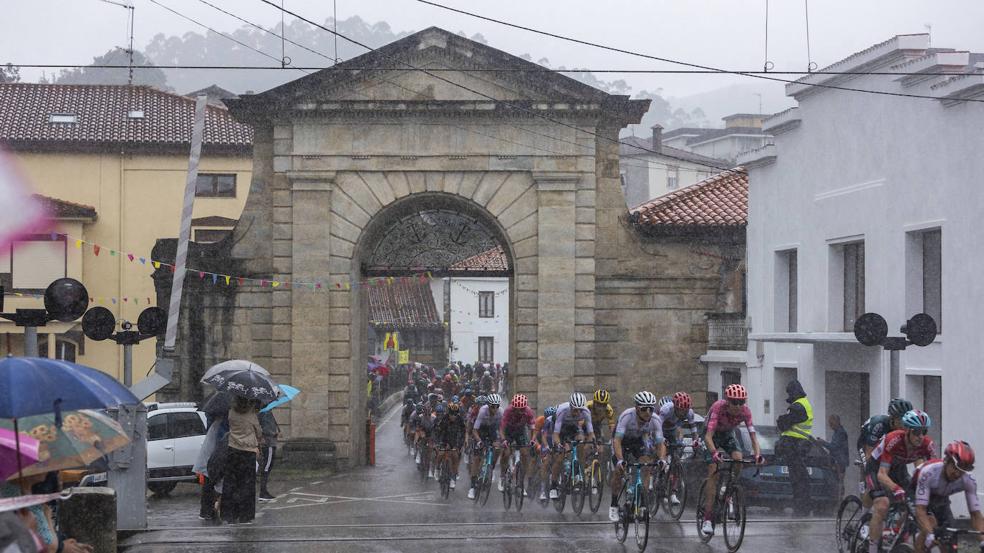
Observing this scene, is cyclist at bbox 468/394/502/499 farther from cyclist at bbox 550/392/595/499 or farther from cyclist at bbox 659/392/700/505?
cyclist at bbox 659/392/700/505

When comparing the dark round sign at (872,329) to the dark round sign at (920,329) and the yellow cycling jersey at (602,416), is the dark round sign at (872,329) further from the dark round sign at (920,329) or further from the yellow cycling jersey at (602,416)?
the yellow cycling jersey at (602,416)

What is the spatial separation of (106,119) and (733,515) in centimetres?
3782

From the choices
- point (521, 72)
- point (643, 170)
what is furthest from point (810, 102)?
point (643, 170)

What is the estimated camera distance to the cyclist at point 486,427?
2158cm

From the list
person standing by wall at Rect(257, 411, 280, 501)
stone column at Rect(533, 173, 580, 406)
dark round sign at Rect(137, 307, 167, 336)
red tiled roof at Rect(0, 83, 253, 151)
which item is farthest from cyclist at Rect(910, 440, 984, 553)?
red tiled roof at Rect(0, 83, 253, 151)

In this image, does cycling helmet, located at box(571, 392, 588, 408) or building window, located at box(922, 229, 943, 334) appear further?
building window, located at box(922, 229, 943, 334)

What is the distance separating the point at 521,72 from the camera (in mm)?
29578

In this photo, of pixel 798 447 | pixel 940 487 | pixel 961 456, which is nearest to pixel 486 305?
pixel 798 447

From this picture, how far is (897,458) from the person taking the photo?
12242 mm

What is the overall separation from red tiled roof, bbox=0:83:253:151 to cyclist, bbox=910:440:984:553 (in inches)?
1487

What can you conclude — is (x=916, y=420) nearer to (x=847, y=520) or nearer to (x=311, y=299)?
(x=847, y=520)

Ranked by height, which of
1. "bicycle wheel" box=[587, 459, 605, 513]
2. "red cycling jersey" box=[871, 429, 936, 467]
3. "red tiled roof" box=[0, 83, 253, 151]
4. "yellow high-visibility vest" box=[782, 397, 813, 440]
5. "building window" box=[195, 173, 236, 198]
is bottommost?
"bicycle wheel" box=[587, 459, 605, 513]

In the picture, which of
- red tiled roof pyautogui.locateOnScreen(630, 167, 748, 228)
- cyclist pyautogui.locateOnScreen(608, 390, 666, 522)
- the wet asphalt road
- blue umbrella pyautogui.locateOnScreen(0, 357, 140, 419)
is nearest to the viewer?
blue umbrella pyautogui.locateOnScreen(0, 357, 140, 419)

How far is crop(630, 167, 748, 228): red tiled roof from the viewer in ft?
102
